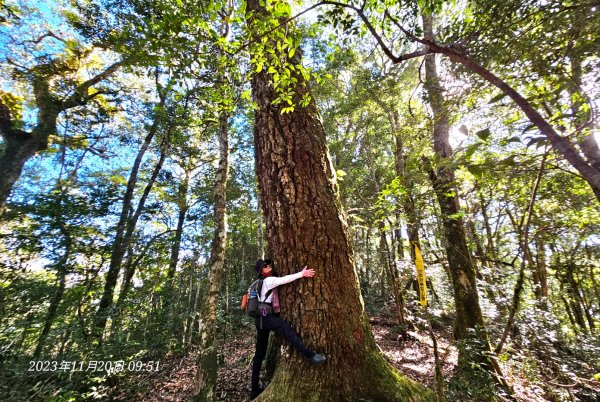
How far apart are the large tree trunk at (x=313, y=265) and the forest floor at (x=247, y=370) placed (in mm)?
2276

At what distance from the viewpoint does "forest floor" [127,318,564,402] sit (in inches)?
185

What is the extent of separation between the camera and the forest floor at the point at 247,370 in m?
4.69

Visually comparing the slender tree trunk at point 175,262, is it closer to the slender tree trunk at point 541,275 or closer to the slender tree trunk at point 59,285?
the slender tree trunk at point 59,285

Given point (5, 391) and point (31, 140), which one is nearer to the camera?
point (5, 391)

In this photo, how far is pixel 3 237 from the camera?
730 centimetres

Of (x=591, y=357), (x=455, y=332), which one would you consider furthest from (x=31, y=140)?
(x=591, y=357)

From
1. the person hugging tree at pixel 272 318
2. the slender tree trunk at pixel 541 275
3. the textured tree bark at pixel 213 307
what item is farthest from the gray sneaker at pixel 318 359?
the slender tree trunk at pixel 541 275

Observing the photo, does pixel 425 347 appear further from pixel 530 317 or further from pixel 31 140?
pixel 31 140

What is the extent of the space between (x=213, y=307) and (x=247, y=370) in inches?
70.0

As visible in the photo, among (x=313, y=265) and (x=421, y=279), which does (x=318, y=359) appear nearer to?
(x=313, y=265)

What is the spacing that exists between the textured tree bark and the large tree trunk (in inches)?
Result: 93.6

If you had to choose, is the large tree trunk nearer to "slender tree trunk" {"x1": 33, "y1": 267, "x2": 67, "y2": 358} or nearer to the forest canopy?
the forest canopy

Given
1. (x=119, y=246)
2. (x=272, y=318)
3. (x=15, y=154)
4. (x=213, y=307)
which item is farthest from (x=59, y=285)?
(x=272, y=318)

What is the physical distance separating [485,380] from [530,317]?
231 centimetres
